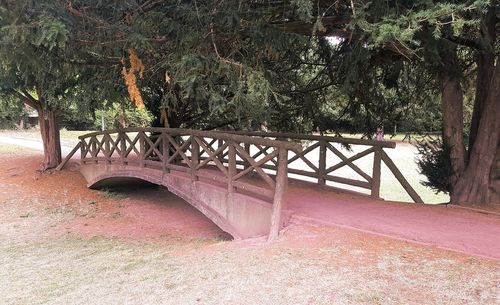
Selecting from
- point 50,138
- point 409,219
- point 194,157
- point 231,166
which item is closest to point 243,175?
point 231,166

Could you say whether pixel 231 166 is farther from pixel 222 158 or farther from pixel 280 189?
pixel 222 158

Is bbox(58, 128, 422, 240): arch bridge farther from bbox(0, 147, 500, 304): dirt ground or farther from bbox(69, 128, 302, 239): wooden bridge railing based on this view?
bbox(0, 147, 500, 304): dirt ground

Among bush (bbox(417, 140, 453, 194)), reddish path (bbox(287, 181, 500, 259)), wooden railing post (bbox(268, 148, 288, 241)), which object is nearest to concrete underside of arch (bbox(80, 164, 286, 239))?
wooden railing post (bbox(268, 148, 288, 241))

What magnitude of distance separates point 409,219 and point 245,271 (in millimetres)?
2946

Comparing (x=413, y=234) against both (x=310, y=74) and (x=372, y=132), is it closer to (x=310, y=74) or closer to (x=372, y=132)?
(x=372, y=132)

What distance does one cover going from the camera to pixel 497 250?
16.3 ft

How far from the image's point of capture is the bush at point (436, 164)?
8.49m

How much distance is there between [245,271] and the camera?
15.6ft

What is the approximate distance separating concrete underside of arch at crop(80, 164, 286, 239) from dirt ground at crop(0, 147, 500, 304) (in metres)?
0.68

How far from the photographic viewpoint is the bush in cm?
849

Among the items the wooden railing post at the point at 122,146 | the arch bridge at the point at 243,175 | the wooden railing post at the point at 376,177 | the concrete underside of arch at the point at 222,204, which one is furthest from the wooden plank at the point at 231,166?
the wooden railing post at the point at 122,146

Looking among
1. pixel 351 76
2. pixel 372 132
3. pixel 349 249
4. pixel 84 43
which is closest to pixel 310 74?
pixel 372 132

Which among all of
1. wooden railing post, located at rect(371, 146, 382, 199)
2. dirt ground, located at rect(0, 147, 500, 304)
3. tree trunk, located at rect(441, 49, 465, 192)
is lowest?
dirt ground, located at rect(0, 147, 500, 304)

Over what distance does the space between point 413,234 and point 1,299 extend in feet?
16.8
